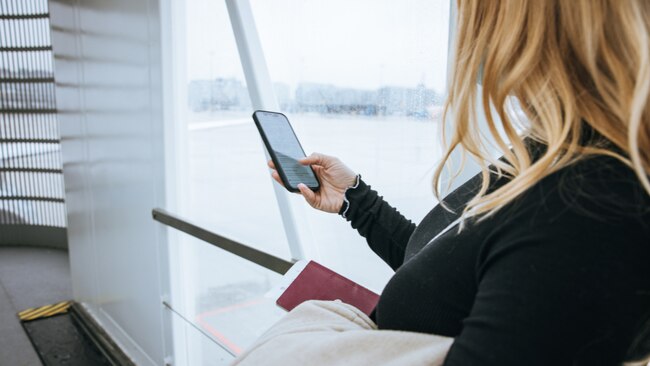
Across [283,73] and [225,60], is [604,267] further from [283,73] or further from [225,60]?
[225,60]

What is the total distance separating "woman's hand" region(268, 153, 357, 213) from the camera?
104 centimetres

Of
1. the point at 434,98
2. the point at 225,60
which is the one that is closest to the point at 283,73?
the point at 225,60

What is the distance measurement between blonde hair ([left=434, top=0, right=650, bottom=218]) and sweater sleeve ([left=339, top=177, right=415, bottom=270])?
0.41 meters

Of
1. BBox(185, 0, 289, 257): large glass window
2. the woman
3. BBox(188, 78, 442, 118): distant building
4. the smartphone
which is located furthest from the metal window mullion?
the woman

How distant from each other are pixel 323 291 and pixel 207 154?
168 centimetres

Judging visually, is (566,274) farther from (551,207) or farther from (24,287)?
(24,287)

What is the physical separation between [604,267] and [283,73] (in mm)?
1475

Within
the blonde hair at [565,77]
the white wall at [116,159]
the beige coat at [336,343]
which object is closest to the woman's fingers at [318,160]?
the beige coat at [336,343]

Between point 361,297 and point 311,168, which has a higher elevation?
point 311,168

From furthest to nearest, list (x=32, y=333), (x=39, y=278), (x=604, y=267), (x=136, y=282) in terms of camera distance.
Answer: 1. (x=39, y=278)
2. (x=32, y=333)
3. (x=136, y=282)
4. (x=604, y=267)

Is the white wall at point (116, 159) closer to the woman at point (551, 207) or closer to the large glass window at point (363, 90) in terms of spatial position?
the large glass window at point (363, 90)

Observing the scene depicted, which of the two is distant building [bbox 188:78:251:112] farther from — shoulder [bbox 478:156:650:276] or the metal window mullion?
shoulder [bbox 478:156:650:276]

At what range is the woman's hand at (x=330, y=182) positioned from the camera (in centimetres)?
104

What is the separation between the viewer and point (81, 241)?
3.50m
